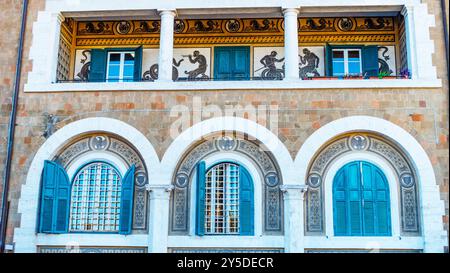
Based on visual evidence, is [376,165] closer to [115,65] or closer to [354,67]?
[354,67]

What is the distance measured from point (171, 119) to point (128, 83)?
1.72 metres

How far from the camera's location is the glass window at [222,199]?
17.6 meters

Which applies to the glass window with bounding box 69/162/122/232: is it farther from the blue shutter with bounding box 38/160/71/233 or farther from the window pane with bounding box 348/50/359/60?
the window pane with bounding box 348/50/359/60

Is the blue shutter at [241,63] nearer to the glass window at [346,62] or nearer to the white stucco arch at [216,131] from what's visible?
the white stucco arch at [216,131]

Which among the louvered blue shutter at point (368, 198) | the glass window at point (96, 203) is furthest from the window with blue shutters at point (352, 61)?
the glass window at point (96, 203)

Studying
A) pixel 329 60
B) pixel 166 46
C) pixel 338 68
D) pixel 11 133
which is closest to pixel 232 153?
pixel 166 46

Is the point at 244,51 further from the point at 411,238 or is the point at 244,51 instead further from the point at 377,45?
the point at 411,238

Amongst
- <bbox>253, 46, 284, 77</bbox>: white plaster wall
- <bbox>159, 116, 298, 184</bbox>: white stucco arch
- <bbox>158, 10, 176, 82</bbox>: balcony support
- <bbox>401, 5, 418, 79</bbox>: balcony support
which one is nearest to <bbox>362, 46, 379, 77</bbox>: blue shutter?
<bbox>401, 5, 418, 79</bbox>: balcony support

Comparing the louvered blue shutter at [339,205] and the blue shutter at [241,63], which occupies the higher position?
the blue shutter at [241,63]

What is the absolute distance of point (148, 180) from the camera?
17.8m

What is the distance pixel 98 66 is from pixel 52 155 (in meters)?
3.67

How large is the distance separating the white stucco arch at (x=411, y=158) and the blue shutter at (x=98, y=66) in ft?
23.3

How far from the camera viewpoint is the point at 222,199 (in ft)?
58.3

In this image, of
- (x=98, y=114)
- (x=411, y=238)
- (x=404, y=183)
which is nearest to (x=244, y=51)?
(x=98, y=114)
